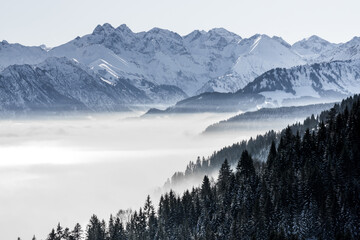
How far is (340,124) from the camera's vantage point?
141 m

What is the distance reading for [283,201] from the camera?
121m

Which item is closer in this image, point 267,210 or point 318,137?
point 267,210

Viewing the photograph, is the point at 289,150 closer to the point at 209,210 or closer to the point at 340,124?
the point at 340,124

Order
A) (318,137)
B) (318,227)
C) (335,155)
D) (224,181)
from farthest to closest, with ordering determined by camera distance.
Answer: (224,181) → (318,137) → (335,155) → (318,227)

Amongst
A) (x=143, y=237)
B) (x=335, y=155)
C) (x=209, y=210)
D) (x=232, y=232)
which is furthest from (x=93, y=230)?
(x=335, y=155)

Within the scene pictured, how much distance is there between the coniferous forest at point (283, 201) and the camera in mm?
113250

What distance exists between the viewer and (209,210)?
144 meters

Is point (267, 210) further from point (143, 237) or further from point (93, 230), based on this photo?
point (93, 230)

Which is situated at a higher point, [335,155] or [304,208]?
[335,155]

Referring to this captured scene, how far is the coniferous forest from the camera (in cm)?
11325

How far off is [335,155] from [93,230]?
246 feet

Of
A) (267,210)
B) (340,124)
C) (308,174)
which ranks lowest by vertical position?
(267,210)

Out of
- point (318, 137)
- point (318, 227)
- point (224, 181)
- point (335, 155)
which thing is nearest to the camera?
point (318, 227)

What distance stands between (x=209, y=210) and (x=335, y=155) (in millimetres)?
37763
